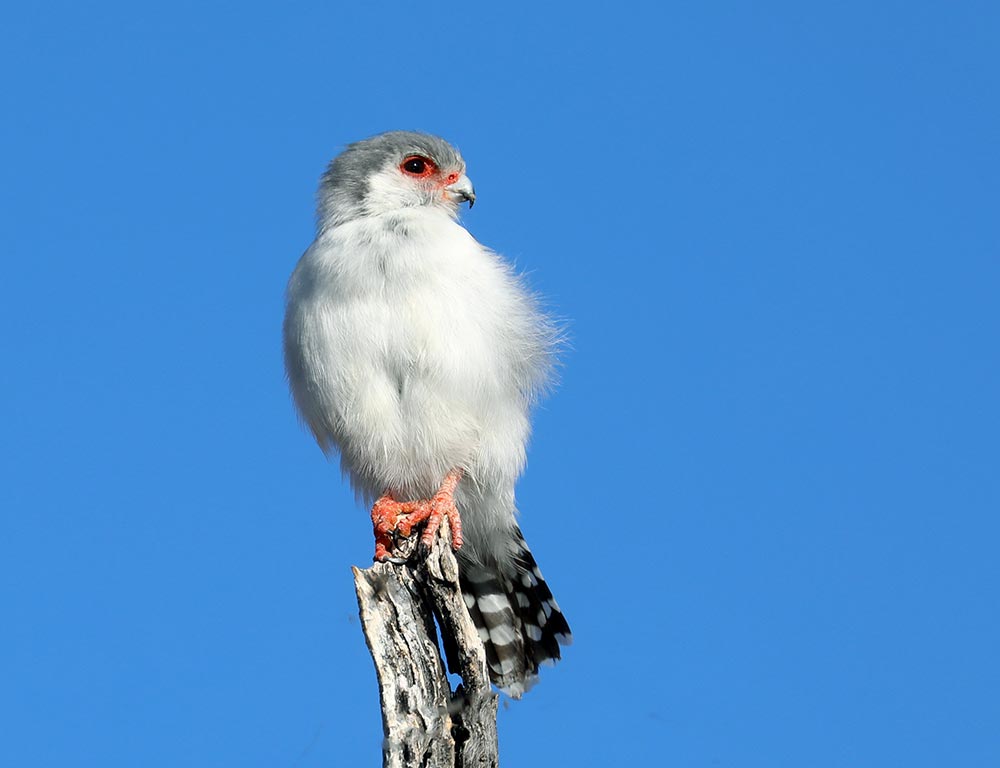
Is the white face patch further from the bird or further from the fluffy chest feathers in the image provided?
the fluffy chest feathers

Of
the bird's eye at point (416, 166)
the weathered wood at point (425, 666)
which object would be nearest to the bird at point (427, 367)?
the bird's eye at point (416, 166)

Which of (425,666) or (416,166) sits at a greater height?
(416,166)

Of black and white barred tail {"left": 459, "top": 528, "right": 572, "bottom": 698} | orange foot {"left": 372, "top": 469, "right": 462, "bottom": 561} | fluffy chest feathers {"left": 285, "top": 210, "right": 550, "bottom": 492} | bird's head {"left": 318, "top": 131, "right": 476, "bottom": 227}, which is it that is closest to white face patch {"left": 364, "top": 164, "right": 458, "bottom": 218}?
bird's head {"left": 318, "top": 131, "right": 476, "bottom": 227}

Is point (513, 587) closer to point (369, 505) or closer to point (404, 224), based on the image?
point (369, 505)

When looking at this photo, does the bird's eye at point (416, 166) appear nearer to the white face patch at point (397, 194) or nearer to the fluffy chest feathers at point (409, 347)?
the white face patch at point (397, 194)

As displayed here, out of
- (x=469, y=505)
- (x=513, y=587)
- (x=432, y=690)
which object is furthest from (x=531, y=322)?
(x=432, y=690)

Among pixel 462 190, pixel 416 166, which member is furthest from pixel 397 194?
pixel 462 190

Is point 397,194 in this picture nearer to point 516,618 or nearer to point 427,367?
point 427,367
